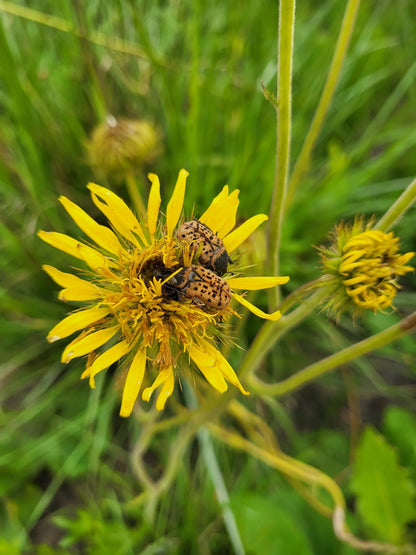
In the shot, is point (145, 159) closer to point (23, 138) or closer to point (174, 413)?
point (23, 138)

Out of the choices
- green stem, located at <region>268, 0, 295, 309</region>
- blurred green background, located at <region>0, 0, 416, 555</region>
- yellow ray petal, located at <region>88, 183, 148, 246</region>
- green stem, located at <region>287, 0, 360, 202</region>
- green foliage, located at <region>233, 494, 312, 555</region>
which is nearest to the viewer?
green stem, located at <region>268, 0, 295, 309</region>

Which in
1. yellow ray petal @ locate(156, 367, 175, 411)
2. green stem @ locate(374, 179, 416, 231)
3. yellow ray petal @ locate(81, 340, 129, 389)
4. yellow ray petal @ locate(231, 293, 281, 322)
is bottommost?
yellow ray petal @ locate(156, 367, 175, 411)

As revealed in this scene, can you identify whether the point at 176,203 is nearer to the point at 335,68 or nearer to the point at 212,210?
the point at 212,210

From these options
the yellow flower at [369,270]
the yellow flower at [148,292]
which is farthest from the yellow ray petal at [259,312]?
the yellow flower at [369,270]

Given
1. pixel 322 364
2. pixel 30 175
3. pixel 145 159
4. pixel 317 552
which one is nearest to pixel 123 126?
pixel 145 159

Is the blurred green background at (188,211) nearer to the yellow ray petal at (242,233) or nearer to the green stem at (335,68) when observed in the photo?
the green stem at (335,68)

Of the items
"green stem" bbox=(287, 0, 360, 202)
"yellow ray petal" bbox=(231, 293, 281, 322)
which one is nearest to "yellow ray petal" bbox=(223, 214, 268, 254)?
"yellow ray petal" bbox=(231, 293, 281, 322)

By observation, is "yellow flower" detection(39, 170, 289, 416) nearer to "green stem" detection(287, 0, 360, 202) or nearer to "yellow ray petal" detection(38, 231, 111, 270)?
"yellow ray petal" detection(38, 231, 111, 270)
